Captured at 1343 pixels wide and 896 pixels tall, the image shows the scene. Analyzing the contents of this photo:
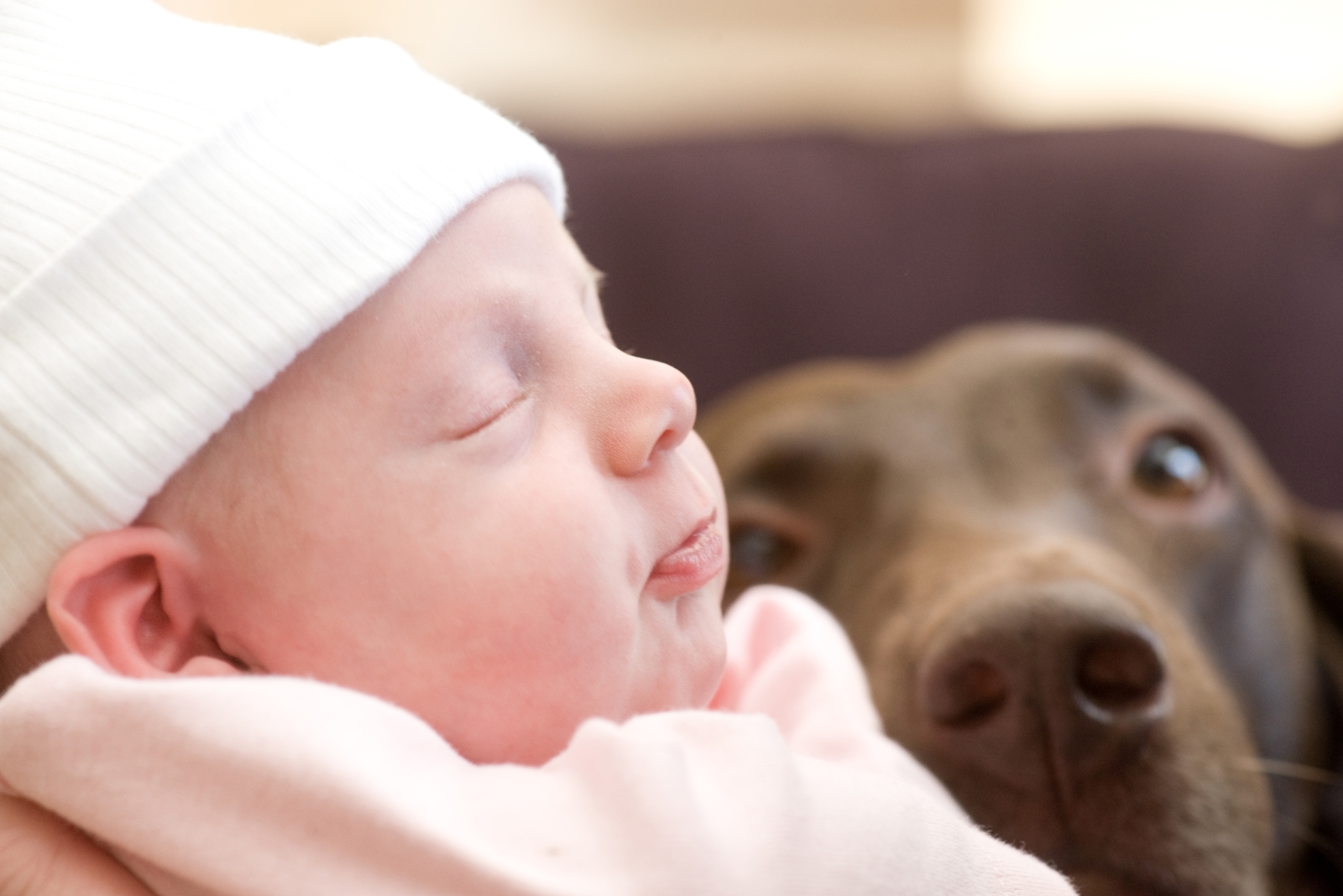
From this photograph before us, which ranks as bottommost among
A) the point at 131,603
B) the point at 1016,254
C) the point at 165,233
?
the point at 1016,254

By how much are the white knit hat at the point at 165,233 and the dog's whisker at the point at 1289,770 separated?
0.88m

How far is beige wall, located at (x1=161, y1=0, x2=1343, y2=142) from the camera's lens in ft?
10.6

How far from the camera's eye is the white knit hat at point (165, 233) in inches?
25.8

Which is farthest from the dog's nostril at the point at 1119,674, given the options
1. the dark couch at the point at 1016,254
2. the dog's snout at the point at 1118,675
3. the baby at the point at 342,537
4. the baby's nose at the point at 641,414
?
the dark couch at the point at 1016,254

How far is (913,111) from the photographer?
12.5 feet

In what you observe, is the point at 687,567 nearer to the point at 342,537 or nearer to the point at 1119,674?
the point at 342,537

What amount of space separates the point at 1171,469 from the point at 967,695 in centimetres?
70

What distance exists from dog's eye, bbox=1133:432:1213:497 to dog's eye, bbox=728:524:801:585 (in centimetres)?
46

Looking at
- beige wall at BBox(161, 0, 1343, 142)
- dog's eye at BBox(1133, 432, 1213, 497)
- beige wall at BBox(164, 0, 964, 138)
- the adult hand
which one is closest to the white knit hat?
the adult hand

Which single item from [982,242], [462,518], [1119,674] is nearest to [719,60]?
[982,242]

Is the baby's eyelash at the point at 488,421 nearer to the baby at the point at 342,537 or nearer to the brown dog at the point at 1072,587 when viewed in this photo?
the baby at the point at 342,537

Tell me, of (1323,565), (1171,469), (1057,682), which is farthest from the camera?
(1323,565)

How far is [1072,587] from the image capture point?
1.06 m

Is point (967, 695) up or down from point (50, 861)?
down
